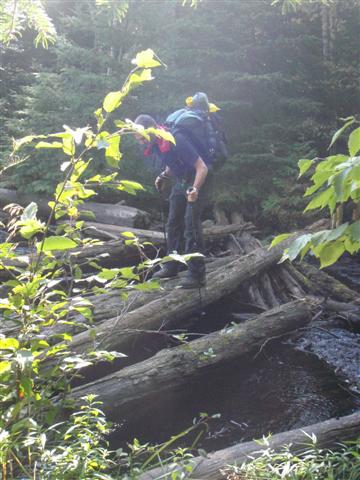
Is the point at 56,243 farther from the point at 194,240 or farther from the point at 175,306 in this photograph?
the point at 194,240

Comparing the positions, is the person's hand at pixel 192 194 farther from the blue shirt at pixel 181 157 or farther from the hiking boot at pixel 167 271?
the hiking boot at pixel 167 271

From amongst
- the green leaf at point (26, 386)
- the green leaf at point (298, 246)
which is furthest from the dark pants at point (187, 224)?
the green leaf at point (298, 246)

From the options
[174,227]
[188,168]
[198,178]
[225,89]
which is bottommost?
[174,227]

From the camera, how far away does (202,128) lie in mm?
5090

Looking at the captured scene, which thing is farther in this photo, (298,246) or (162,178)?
(162,178)

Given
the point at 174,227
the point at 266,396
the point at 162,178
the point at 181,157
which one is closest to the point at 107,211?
the point at 162,178

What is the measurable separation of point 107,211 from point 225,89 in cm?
458

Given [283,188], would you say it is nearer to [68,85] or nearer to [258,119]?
[258,119]

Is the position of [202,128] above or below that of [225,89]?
below

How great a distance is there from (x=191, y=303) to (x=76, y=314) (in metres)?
1.36

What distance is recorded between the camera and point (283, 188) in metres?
10.4

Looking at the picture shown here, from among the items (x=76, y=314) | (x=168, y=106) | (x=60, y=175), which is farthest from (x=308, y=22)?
(x=76, y=314)

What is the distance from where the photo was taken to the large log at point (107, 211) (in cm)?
888

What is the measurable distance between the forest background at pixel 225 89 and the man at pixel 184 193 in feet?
14.3
